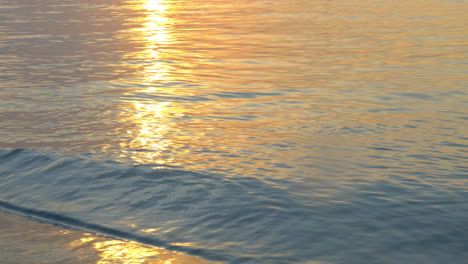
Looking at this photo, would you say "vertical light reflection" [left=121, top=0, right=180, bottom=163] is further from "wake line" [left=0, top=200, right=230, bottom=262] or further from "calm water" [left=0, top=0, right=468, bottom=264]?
"wake line" [left=0, top=200, right=230, bottom=262]

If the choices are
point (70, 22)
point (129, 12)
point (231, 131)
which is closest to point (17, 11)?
point (129, 12)

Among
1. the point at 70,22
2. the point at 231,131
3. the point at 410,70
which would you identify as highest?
the point at 70,22

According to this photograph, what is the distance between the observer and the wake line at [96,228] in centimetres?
528

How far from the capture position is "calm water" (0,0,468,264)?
5.69 m

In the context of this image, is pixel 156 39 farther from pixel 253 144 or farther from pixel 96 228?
pixel 96 228

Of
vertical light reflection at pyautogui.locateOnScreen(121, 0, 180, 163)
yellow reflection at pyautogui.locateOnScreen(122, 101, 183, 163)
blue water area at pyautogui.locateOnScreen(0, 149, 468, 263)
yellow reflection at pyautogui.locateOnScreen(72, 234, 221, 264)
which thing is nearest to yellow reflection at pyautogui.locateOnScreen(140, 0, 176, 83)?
vertical light reflection at pyautogui.locateOnScreen(121, 0, 180, 163)

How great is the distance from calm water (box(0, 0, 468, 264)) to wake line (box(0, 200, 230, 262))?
0.07 ft

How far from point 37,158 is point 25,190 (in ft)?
3.95

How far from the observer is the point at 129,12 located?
2944 centimetres

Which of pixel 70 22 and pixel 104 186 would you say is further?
pixel 70 22

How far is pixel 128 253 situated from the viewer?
17.1 feet

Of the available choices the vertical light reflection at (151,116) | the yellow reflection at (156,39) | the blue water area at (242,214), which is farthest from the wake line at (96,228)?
the yellow reflection at (156,39)

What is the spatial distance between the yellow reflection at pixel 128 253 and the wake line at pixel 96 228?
0.26 feet

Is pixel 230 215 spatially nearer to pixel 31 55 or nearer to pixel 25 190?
pixel 25 190
